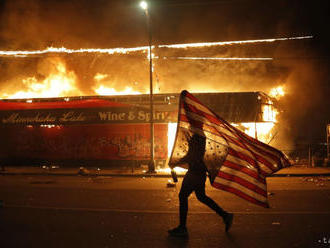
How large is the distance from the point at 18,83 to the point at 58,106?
8.93 m

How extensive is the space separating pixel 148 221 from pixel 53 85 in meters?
21.9

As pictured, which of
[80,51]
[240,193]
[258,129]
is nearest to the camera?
[240,193]

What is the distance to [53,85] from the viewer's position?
2594cm

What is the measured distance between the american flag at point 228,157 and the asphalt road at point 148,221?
782 mm

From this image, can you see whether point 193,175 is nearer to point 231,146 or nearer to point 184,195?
point 184,195

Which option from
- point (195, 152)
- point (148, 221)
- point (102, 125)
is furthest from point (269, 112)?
point (195, 152)

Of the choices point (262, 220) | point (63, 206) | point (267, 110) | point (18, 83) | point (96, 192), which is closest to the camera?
point (262, 220)

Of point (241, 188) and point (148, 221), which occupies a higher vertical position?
point (241, 188)

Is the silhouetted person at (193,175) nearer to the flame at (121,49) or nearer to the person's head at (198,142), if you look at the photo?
the person's head at (198,142)

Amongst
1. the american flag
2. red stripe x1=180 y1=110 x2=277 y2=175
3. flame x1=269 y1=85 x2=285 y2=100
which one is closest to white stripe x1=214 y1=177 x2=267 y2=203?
the american flag

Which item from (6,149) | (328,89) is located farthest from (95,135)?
(328,89)

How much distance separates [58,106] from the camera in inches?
800

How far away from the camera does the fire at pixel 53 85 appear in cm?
2548

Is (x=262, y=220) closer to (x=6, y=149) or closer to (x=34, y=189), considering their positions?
(x=34, y=189)
